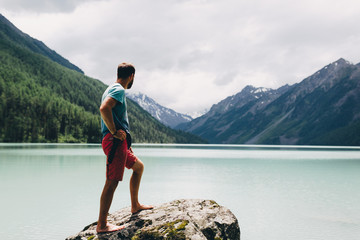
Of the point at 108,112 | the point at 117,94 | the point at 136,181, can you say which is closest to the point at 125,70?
the point at 117,94

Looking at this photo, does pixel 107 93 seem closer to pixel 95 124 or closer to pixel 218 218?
pixel 218 218

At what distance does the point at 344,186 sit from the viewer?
79.0ft

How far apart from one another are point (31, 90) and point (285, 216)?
609ft

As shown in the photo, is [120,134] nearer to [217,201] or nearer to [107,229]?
[107,229]

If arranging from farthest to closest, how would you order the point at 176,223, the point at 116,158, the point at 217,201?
the point at 217,201 < the point at 176,223 < the point at 116,158

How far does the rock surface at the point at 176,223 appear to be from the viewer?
253 inches

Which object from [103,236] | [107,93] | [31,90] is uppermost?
[31,90]

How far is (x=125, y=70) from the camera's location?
6.57 meters

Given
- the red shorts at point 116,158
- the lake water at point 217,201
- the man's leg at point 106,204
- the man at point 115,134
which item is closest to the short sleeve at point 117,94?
the man at point 115,134

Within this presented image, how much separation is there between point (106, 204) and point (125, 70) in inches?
107

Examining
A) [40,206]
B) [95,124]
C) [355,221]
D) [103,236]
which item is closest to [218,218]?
[103,236]

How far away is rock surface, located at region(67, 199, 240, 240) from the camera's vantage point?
21.1 feet

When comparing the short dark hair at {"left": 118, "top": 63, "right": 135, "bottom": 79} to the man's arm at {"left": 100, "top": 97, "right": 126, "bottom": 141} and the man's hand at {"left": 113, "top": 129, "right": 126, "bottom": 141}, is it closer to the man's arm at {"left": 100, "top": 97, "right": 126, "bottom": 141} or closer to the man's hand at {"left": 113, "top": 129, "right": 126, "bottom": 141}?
the man's arm at {"left": 100, "top": 97, "right": 126, "bottom": 141}

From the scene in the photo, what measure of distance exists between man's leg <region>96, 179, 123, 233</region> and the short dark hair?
6.96ft
